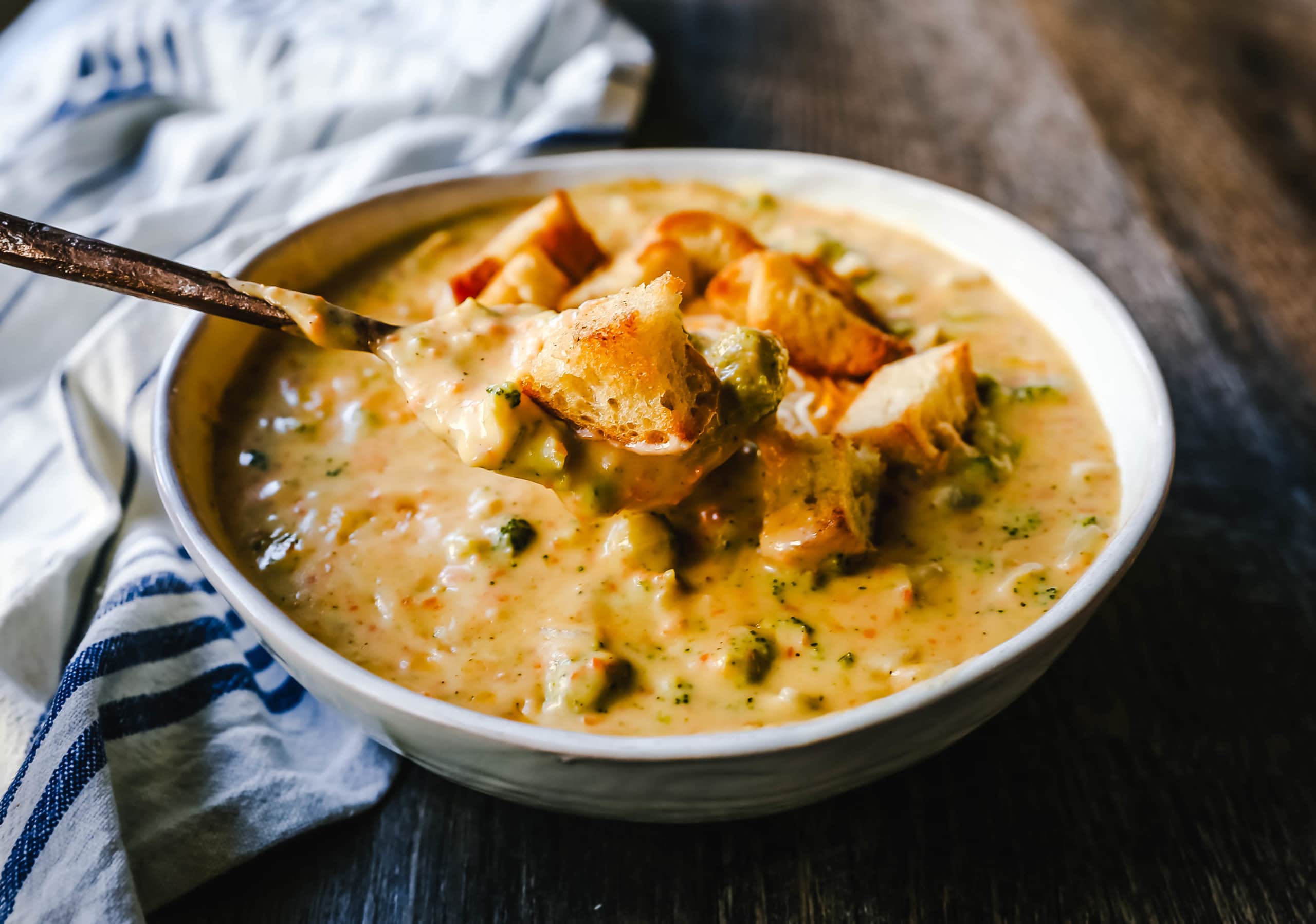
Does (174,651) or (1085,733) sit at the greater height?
(174,651)

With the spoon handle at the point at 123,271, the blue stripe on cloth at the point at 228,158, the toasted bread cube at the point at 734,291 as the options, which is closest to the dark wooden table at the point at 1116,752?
the spoon handle at the point at 123,271

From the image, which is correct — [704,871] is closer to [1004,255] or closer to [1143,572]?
[1143,572]

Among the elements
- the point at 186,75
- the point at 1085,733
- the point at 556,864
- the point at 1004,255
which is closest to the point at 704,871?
the point at 556,864

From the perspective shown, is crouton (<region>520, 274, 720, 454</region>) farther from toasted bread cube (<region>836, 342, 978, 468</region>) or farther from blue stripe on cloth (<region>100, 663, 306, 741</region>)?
blue stripe on cloth (<region>100, 663, 306, 741</region>)

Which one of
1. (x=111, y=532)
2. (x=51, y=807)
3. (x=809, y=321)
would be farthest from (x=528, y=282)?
(x=51, y=807)

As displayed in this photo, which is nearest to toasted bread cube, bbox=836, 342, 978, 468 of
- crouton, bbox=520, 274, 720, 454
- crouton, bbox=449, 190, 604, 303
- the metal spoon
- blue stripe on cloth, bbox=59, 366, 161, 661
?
crouton, bbox=520, 274, 720, 454

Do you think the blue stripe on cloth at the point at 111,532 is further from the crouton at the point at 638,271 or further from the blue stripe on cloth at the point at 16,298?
the crouton at the point at 638,271
